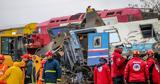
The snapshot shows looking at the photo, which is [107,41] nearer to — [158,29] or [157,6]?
[158,29]

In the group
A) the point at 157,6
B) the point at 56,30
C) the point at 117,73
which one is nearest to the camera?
the point at 117,73

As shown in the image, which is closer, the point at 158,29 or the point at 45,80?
the point at 45,80

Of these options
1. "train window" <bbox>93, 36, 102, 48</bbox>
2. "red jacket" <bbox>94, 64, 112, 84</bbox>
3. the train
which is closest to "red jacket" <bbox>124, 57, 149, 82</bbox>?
"red jacket" <bbox>94, 64, 112, 84</bbox>

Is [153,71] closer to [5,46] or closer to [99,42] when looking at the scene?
[99,42]

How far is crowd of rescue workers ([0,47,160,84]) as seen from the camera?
47.2ft

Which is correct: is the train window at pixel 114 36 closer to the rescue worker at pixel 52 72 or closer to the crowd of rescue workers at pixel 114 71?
the crowd of rescue workers at pixel 114 71

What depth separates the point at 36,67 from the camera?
19469mm

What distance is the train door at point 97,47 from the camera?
19.6 m

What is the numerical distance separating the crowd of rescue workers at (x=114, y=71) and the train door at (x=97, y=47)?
7.37 ft

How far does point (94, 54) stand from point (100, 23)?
284cm

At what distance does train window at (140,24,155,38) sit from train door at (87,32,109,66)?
155 cm

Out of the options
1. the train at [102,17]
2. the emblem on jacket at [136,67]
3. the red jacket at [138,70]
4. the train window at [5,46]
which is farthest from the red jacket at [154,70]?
the train window at [5,46]

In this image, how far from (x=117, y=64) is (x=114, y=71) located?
0.28m

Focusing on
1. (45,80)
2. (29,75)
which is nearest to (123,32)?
(29,75)
